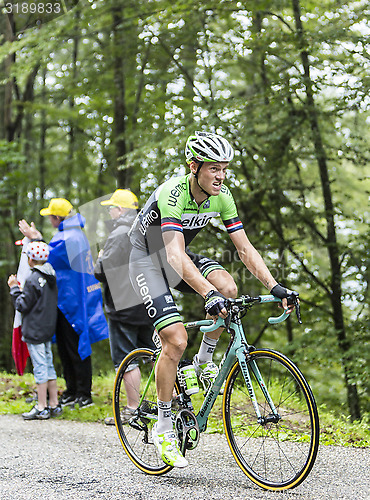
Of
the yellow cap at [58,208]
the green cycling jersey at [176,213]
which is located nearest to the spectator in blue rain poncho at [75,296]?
the yellow cap at [58,208]

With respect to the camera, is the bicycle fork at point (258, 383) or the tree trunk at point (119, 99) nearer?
the bicycle fork at point (258, 383)

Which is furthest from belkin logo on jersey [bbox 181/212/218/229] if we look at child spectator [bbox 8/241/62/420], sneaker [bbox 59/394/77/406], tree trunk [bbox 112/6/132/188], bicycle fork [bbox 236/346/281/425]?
tree trunk [bbox 112/6/132/188]

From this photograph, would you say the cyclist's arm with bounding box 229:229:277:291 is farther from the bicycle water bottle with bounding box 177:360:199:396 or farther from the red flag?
the red flag

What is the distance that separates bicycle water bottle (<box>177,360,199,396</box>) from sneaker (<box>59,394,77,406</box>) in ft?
10.8

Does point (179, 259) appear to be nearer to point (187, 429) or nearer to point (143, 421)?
point (187, 429)

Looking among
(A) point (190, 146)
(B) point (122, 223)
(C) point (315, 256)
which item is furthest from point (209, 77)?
(A) point (190, 146)

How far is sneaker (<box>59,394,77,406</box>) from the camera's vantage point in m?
7.01

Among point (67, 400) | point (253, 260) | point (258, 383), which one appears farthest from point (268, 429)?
point (67, 400)

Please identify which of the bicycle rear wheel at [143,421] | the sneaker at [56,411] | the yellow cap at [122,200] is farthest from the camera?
the sneaker at [56,411]

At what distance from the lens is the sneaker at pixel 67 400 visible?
7009mm

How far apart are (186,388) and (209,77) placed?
8812 mm

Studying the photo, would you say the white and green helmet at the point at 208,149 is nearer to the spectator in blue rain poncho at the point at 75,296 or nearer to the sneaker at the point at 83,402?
the spectator in blue rain poncho at the point at 75,296

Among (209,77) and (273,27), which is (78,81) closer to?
(209,77)

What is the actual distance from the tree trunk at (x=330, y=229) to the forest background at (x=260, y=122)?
0.08 feet
